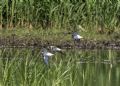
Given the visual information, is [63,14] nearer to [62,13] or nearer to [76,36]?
[62,13]

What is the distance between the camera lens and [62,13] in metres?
14.9

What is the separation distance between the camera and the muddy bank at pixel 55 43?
13727 mm

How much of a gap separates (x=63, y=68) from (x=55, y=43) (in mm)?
4863

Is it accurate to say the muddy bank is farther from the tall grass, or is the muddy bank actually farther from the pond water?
the tall grass

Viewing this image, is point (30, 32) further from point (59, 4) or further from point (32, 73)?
point (32, 73)

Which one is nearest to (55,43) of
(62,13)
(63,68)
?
(62,13)

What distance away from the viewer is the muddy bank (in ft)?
45.0

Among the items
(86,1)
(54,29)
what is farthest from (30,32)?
(86,1)

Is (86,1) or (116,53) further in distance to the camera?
(86,1)

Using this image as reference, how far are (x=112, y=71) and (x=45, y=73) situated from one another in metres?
3.16

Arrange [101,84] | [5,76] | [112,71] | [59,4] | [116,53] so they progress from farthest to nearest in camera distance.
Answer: [59,4]
[116,53]
[112,71]
[101,84]
[5,76]

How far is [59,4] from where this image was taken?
15.0m

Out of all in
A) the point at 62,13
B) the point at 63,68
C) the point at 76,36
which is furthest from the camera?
the point at 62,13

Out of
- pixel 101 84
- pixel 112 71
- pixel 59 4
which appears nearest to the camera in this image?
pixel 101 84
